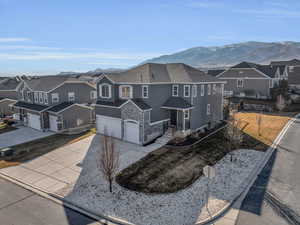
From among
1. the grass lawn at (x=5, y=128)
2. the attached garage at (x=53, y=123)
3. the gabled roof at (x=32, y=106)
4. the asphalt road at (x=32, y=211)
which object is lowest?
the asphalt road at (x=32, y=211)

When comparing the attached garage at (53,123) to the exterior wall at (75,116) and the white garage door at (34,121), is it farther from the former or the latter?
the white garage door at (34,121)

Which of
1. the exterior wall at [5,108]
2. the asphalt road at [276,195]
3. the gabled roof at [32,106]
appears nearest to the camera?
the asphalt road at [276,195]

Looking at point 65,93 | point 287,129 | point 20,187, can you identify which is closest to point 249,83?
point 287,129

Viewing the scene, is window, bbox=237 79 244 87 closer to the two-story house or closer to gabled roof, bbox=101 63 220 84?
gabled roof, bbox=101 63 220 84

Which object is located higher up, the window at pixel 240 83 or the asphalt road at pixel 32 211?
the window at pixel 240 83

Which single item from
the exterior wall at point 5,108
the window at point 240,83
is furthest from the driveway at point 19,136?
the window at point 240,83

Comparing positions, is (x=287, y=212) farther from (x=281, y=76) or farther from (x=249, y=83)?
(x=281, y=76)

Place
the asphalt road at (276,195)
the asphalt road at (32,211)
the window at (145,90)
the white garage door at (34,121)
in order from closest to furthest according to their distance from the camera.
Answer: the asphalt road at (276,195)
the asphalt road at (32,211)
the window at (145,90)
the white garage door at (34,121)

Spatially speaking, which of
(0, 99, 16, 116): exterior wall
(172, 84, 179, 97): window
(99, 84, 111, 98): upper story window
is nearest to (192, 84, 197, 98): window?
(172, 84, 179, 97): window
